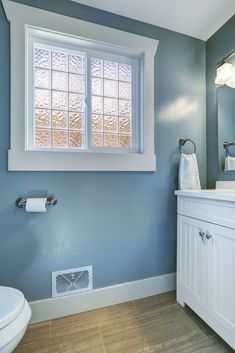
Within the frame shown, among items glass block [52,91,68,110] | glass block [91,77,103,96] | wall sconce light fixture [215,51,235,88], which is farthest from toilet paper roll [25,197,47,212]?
wall sconce light fixture [215,51,235,88]

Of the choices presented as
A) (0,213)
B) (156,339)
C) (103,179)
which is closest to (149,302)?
(156,339)

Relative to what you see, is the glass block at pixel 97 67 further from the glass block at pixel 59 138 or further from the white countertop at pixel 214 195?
the white countertop at pixel 214 195

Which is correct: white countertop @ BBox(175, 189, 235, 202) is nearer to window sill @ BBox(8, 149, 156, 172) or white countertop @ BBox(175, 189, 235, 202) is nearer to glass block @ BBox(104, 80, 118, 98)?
window sill @ BBox(8, 149, 156, 172)

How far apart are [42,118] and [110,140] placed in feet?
1.77

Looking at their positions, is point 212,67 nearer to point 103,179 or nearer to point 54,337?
point 103,179

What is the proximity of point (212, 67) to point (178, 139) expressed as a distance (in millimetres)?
714

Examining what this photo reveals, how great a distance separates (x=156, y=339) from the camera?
1.21 metres

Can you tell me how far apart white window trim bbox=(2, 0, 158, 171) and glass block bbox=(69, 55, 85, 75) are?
154mm

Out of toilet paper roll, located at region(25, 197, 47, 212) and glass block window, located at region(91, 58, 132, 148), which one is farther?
glass block window, located at region(91, 58, 132, 148)

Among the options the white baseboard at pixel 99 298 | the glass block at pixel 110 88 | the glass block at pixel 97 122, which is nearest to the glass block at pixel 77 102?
the glass block at pixel 97 122

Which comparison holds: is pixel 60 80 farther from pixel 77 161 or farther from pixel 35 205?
pixel 35 205

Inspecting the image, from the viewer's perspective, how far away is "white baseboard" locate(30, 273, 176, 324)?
138 cm

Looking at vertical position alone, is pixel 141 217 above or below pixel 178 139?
below

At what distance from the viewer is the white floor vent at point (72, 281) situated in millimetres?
1420
